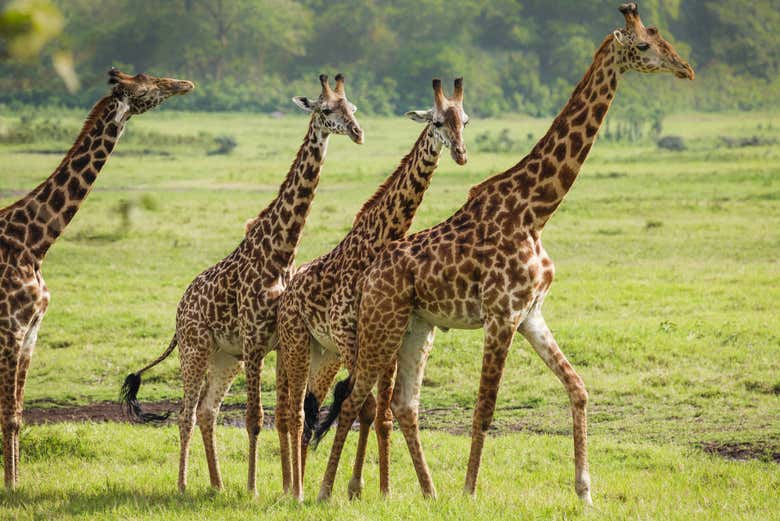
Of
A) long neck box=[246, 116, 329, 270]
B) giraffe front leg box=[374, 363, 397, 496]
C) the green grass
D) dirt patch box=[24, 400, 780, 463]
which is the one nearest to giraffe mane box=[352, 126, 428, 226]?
long neck box=[246, 116, 329, 270]

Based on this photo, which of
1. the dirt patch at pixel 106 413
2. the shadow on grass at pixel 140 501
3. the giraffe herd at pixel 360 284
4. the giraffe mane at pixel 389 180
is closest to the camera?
the giraffe herd at pixel 360 284

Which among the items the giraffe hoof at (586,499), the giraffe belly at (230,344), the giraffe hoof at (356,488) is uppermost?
the giraffe belly at (230,344)

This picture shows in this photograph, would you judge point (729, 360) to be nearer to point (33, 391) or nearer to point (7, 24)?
point (33, 391)

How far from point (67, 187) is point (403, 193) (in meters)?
2.26

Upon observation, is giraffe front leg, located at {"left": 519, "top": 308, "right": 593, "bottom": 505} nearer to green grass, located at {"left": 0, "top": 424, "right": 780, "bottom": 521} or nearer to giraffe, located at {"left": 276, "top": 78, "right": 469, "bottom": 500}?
green grass, located at {"left": 0, "top": 424, "right": 780, "bottom": 521}

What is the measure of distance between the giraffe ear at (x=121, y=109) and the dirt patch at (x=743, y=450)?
4989 millimetres

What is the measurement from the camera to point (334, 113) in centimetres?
696

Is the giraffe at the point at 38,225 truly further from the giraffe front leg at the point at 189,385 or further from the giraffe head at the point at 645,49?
the giraffe head at the point at 645,49

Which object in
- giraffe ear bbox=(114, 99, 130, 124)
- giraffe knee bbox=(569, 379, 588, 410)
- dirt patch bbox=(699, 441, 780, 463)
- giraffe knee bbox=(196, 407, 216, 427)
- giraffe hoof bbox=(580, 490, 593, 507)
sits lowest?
dirt patch bbox=(699, 441, 780, 463)

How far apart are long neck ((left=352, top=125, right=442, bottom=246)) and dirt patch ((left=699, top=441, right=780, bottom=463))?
3334 mm

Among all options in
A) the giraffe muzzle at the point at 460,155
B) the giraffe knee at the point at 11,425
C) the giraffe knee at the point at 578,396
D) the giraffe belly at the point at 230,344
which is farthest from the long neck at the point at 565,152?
the giraffe knee at the point at 11,425

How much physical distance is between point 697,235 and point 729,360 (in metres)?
9.27

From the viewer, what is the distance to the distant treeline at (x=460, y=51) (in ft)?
190

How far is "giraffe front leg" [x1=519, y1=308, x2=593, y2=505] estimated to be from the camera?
620 centimetres
